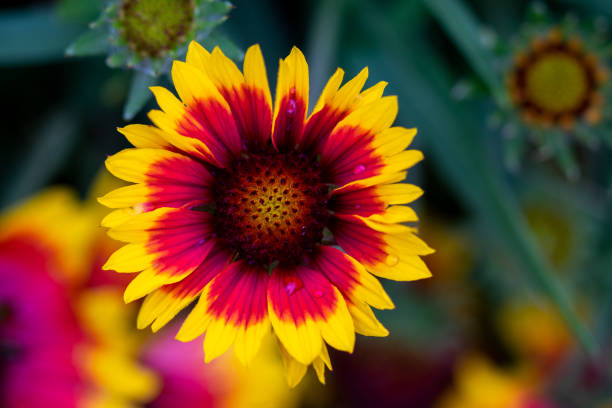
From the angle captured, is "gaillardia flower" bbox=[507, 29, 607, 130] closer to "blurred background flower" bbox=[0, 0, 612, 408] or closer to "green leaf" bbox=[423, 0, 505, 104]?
"blurred background flower" bbox=[0, 0, 612, 408]

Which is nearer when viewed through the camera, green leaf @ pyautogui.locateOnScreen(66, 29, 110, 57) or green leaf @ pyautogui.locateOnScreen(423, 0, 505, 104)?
green leaf @ pyautogui.locateOnScreen(66, 29, 110, 57)

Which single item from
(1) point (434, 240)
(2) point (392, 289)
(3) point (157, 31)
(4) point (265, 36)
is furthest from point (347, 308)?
(1) point (434, 240)

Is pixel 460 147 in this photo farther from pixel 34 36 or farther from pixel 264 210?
pixel 34 36

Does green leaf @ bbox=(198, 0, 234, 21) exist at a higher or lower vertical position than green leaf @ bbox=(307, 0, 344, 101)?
higher

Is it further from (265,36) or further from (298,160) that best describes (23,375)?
(265,36)

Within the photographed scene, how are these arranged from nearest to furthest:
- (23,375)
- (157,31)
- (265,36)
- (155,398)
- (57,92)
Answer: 1. (157,31)
2. (23,375)
3. (155,398)
4. (265,36)
5. (57,92)

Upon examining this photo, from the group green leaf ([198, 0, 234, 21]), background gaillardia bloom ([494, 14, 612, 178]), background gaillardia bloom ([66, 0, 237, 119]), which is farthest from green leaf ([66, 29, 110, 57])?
background gaillardia bloom ([494, 14, 612, 178])
